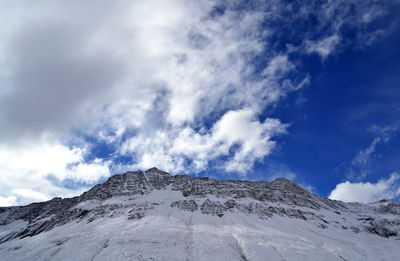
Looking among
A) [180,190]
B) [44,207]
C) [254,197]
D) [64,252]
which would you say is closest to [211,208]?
[254,197]

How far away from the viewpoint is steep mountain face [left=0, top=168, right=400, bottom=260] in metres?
→ 47.0

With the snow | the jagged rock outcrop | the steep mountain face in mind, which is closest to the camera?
the snow

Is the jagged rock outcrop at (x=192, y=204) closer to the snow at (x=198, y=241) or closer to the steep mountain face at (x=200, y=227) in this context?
the steep mountain face at (x=200, y=227)

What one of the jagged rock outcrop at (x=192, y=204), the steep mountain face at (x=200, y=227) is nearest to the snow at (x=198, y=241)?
the steep mountain face at (x=200, y=227)

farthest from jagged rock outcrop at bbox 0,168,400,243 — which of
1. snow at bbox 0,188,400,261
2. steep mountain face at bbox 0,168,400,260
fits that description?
snow at bbox 0,188,400,261

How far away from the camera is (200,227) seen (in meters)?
62.3

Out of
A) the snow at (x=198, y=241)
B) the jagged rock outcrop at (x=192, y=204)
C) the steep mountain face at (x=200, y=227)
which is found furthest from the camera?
the jagged rock outcrop at (x=192, y=204)

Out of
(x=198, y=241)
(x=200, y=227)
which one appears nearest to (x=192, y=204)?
(x=200, y=227)

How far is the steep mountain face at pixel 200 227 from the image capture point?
4697cm

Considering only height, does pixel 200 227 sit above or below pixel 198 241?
above

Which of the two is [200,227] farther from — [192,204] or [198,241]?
[192,204]

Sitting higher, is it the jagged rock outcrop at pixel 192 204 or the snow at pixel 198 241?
the jagged rock outcrop at pixel 192 204

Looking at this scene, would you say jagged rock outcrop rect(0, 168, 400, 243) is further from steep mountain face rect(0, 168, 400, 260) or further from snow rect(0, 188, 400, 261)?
snow rect(0, 188, 400, 261)

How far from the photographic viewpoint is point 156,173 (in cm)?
13112
